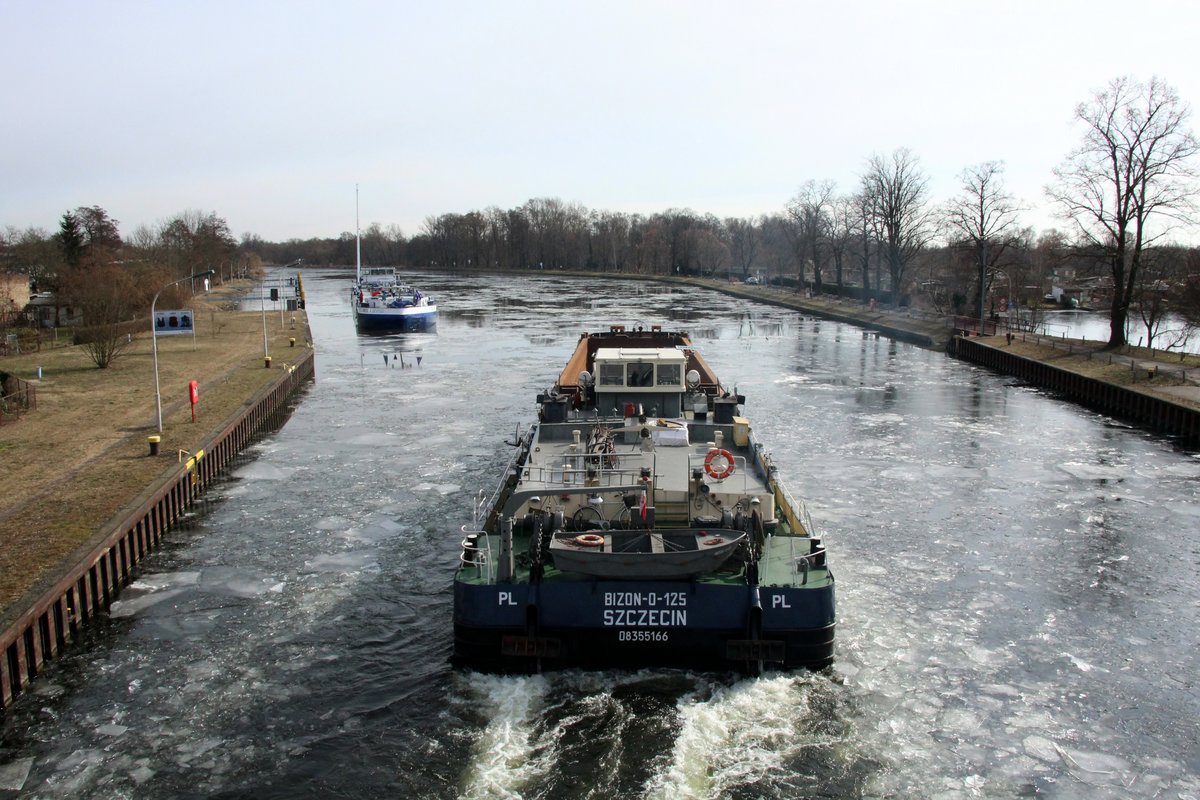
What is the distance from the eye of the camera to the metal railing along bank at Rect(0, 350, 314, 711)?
51.5 feet

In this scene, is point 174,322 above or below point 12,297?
below

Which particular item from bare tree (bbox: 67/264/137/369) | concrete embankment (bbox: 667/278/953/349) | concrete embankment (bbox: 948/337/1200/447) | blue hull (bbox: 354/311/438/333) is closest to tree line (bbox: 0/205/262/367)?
bare tree (bbox: 67/264/137/369)

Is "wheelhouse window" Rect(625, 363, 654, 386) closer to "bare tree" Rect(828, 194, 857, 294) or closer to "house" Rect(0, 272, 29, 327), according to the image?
"house" Rect(0, 272, 29, 327)

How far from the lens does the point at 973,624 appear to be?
1850 centimetres

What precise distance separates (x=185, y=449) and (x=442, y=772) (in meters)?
18.8

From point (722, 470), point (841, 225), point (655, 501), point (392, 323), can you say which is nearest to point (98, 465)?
point (655, 501)

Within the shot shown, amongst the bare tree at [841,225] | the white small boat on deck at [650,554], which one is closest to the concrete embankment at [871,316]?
the bare tree at [841,225]

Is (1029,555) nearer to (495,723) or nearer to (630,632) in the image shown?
(630,632)

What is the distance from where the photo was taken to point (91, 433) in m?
30.9

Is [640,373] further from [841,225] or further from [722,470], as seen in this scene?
[841,225]

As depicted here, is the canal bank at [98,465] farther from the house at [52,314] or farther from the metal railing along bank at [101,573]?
the house at [52,314]

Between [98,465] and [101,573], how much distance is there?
25.9 ft

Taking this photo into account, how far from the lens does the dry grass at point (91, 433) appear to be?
20375 millimetres

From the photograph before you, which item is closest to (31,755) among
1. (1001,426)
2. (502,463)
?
(502,463)
